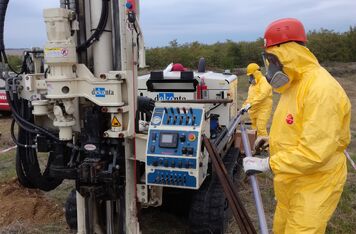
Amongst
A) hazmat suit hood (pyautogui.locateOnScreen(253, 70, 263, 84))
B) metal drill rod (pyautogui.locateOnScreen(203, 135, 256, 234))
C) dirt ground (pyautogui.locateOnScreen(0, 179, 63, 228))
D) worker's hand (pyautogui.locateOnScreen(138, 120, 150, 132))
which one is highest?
hazmat suit hood (pyautogui.locateOnScreen(253, 70, 263, 84))

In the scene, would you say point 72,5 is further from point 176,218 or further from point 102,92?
point 176,218

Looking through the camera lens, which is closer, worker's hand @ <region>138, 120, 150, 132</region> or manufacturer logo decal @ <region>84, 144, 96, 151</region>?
manufacturer logo decal @ <region>84, 144, 96, 151</region>

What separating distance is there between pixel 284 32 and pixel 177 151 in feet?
Result: 4.05

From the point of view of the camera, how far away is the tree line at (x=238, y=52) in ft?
98.6

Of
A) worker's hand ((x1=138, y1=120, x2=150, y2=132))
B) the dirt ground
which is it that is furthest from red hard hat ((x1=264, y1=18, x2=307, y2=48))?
the dirt ground

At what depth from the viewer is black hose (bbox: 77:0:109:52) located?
3424 mm

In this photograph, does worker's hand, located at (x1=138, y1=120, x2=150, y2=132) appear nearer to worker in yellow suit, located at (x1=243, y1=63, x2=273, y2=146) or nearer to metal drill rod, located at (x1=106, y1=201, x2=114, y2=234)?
metal drill rod, located at (x1=106, y1=201, x2=114, y2=234)

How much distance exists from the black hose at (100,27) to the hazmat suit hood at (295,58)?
1.36 meters

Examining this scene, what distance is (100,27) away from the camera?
345 cm

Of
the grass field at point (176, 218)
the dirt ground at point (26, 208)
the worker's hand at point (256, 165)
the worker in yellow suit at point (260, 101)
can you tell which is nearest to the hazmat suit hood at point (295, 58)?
the worker's hand at point (256, 165)

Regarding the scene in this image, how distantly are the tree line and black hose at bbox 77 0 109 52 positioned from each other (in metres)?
26.0

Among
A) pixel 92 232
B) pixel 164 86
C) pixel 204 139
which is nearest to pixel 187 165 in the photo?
pixel 204 139

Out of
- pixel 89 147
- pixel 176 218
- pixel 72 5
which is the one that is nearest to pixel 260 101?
pixel 176 218

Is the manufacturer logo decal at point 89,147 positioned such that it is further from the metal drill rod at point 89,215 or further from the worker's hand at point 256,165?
the worker's hand at point 256,165
